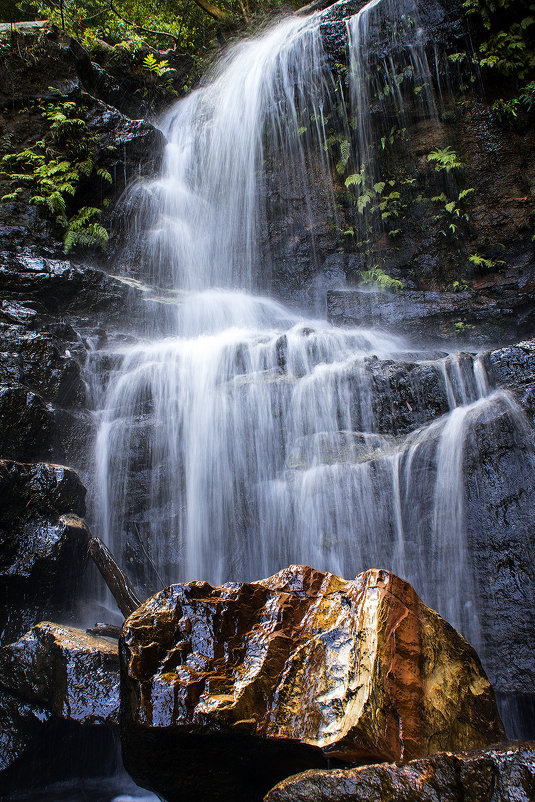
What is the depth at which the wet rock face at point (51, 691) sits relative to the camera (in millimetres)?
3586

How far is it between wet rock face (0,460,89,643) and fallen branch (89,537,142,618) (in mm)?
192

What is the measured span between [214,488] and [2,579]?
2571 millimetres

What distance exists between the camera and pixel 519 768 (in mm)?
1789

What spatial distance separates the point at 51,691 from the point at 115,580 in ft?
4.33

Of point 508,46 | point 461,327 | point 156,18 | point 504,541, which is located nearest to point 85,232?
point 461,327

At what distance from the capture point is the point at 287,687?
2.64 m

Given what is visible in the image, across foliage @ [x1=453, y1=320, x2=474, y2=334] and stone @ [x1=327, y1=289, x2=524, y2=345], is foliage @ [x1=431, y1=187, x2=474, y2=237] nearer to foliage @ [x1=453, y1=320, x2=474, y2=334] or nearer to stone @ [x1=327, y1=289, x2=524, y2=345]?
stone @ [x1=327, y1=289, x2=524, y2=345]

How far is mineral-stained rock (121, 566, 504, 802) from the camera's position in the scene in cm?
232

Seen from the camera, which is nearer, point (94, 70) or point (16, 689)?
point (16, 689)

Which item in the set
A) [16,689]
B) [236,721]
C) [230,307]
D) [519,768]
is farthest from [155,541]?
[230,307]

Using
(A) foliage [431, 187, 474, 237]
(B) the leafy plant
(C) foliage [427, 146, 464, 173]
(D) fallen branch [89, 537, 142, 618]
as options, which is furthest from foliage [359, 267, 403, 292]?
(B) the leafy plant

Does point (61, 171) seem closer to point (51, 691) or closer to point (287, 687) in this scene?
point (51, 691)

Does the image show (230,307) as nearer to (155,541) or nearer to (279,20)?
(155,541)

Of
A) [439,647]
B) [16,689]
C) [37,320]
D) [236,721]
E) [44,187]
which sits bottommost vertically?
[16,689]
